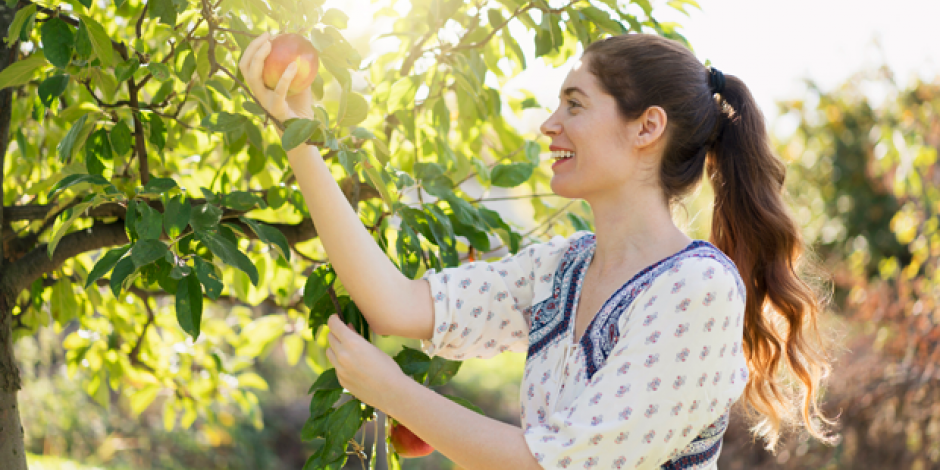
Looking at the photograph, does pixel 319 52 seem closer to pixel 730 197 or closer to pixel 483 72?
pixel 483 72

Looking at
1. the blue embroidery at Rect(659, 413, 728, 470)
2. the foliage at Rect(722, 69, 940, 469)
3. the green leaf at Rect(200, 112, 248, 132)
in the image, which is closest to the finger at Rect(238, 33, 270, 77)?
the green leaf at Rect(200, 112, 248, 132)

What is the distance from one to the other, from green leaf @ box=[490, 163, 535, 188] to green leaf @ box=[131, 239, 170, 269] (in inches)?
26.6

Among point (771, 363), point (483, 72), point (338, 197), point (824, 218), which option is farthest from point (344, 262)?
point (824, 218)

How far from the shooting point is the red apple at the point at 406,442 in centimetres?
128

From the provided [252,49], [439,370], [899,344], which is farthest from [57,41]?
[899,344]

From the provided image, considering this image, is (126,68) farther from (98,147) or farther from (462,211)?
(462,211)

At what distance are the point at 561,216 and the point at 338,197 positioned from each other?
0.85 m

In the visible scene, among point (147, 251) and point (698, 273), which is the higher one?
point (147, 251)

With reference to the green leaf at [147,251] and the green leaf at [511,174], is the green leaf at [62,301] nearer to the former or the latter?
the green leaf at [147,251]

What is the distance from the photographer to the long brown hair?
3.72 ft

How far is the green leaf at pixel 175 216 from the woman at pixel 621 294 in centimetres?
19

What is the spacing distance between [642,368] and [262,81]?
0.64m

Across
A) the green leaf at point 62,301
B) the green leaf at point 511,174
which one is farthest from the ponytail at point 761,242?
the green leaf at point 62,301

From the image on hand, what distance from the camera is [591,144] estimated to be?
3.56ft
